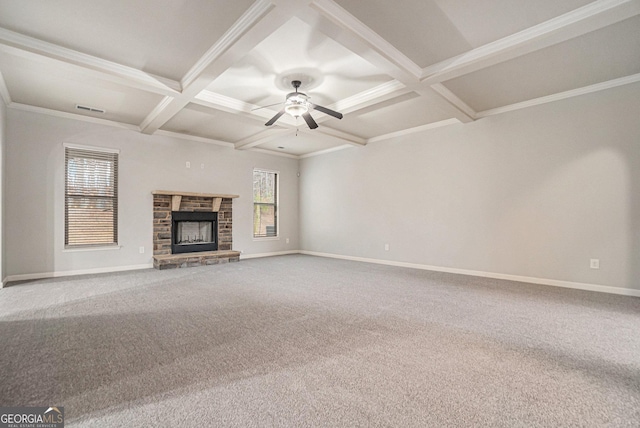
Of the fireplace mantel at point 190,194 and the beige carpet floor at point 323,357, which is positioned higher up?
the fireplace mantel at point 190,194

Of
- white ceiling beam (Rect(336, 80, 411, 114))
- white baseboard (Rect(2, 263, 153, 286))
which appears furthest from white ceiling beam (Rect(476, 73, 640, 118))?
white baseboard (Rect(2, 263, 153, 286))

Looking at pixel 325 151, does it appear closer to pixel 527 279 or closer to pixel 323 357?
pixel 527 279

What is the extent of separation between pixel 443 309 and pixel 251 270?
11.2 feet

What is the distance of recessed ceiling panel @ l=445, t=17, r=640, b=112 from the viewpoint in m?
2.96

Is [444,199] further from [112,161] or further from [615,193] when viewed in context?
[112,161]

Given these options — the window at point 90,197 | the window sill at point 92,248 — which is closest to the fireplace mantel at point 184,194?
the window at point 90,197

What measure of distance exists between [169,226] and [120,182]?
1.15 metres

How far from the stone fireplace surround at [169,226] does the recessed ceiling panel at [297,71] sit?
8.83 feet

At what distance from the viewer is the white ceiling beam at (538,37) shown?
243 centimetres

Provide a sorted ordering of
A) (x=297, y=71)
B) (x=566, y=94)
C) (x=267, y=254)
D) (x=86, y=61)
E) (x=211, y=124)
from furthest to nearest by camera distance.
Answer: (x=267, y=254), (x=211, y=124), (x=566, y=94), (x=297, y=71), (x=86, y=61)

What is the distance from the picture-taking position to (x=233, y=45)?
287cm

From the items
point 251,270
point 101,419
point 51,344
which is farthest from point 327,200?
point 101,419

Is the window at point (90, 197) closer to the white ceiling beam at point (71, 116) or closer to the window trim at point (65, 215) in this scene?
the window trim at point (65, 215)

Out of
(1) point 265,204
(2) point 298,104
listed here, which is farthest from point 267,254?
(2) point 298,104
